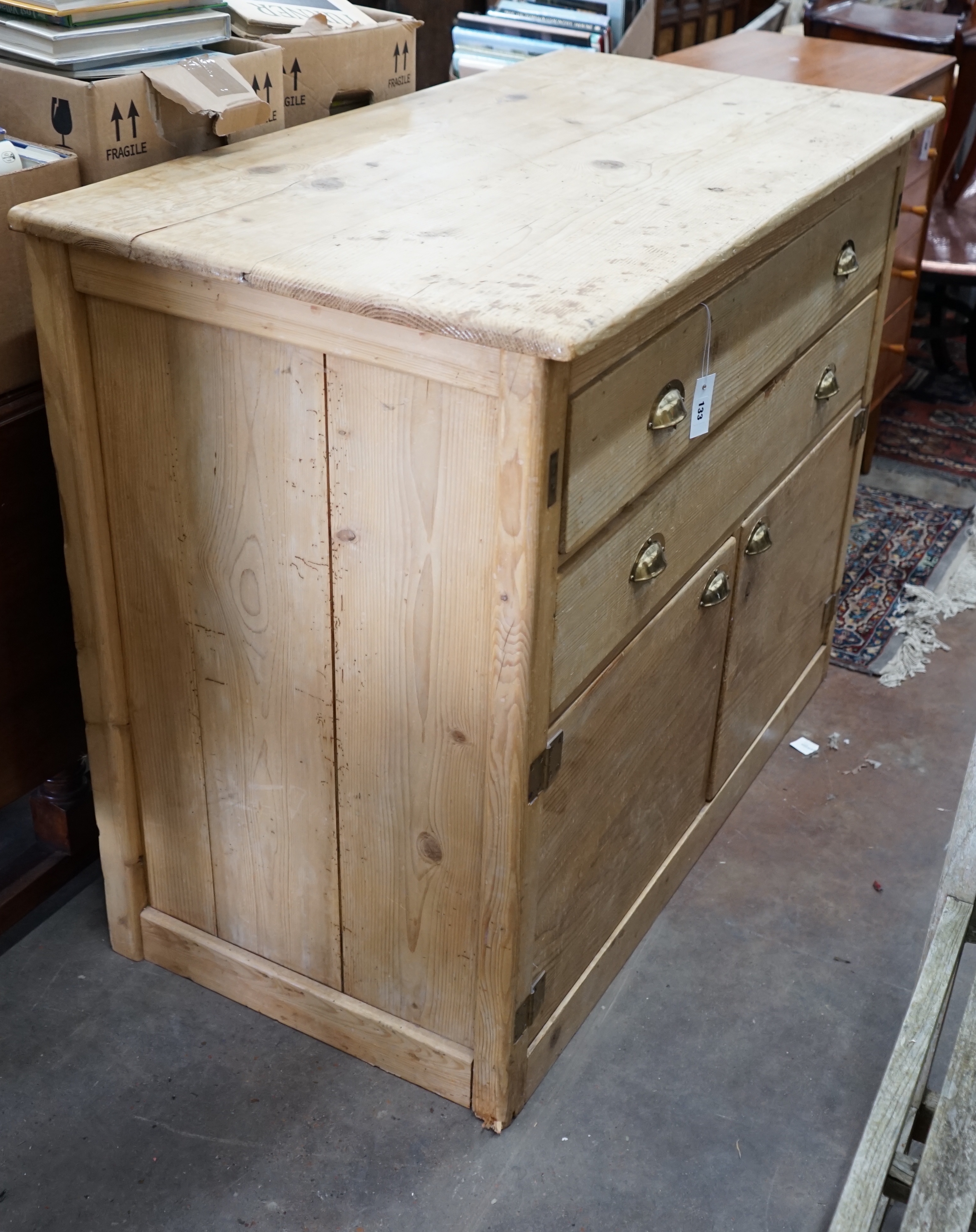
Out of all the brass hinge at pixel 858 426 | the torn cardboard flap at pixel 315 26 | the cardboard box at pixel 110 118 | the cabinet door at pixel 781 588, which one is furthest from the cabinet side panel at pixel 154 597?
the brass hinge at pixel 858 426

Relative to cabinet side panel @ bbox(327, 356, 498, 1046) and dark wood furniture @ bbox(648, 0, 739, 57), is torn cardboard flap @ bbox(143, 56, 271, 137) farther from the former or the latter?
dark wood furniture @ bbox(648, 0, 739, 57)

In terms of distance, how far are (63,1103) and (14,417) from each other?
2.76ft

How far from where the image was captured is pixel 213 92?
1.51 metres

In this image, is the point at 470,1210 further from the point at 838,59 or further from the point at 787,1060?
the point at 838,59

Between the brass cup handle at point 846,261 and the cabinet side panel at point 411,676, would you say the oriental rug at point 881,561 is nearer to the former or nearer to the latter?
the brass cup handle at point 846,261

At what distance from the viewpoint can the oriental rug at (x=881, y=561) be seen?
267 centimetres

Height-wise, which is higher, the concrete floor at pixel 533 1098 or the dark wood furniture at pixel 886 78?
the dark wood furniture at pixel 886 78

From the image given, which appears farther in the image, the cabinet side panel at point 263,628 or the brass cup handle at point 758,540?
the brass cup handle at point 758,540

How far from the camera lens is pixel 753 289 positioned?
160 centimetres

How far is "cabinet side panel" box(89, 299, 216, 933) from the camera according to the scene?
1.40 meters

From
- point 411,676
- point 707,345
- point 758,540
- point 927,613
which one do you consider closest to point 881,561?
point 927,613

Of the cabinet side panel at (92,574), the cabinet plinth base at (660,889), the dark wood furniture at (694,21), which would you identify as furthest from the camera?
the dark wood furniture at (694,21)

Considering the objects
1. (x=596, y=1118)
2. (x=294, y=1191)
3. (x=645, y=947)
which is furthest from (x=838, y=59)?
(x=294, y=1191)

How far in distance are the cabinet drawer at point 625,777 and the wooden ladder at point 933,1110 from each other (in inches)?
15.5
